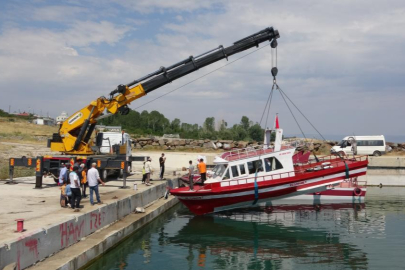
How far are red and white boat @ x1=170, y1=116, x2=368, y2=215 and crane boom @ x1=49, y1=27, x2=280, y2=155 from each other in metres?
5.68

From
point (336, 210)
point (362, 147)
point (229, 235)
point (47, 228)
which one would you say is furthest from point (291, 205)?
point (362, 147)

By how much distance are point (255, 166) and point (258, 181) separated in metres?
0.81

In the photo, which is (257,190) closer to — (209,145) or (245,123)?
(209,145)

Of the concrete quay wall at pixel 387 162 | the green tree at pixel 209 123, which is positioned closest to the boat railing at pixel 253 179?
the concrete quay wall at pixel 387 162

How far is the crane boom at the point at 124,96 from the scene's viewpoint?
22969 mm

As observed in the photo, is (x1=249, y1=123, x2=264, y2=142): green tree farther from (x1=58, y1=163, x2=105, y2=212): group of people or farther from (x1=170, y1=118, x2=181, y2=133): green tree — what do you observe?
(x1=58, y1=163, x2=105, y2=212): group of people

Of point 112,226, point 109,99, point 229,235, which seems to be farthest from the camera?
point 109,99

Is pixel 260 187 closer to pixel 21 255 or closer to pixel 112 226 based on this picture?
pixel 112 226

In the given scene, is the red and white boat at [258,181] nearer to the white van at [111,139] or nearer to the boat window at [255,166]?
the boat window at [255,166]

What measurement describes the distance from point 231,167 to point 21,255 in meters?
12.7

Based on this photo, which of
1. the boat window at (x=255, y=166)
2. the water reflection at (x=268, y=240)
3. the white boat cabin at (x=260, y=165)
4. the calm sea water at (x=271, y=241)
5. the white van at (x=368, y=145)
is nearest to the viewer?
the calm sea water at (x=271, y=241)

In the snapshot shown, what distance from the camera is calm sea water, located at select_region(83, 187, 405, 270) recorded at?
13742 mm

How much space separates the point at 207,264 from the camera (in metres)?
13.7

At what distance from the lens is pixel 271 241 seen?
16844mm
